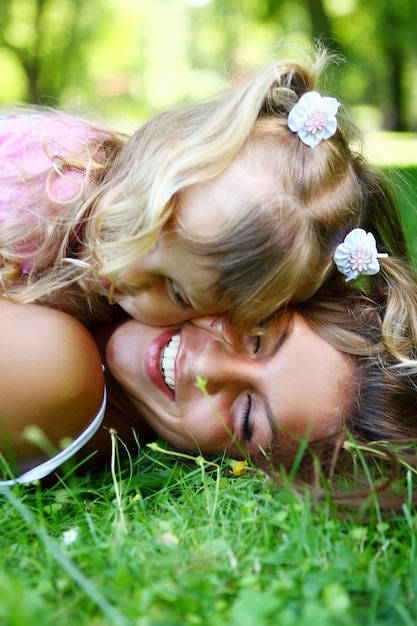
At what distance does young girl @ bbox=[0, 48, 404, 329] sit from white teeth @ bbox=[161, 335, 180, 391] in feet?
0.24

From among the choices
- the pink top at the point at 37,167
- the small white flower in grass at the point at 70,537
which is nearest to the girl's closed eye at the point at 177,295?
the pink top at the point at 37,167

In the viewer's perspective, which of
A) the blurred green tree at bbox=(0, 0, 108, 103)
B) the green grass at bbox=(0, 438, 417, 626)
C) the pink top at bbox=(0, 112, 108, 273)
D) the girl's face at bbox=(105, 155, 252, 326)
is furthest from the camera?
the blurred green tree at bbox=(0, 0, 108, 103)

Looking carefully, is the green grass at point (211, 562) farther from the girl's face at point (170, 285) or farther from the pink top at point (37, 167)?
the pink top at point (37, 167)

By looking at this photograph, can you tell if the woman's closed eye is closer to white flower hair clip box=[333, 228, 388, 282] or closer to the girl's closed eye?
the girl's closed eye

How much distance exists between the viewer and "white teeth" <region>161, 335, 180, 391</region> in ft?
7.61

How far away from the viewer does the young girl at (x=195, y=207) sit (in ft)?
7.00

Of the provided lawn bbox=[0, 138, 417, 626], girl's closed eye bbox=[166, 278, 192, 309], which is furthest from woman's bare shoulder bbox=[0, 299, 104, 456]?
girl's closed eye bbox=[166, 278, 192, 309]

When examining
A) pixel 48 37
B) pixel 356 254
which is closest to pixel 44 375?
pixel 356 254

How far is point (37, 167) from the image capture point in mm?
2650

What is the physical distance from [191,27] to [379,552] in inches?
1162

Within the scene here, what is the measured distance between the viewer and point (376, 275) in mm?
2693

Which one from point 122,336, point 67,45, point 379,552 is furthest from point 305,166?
point 67,45

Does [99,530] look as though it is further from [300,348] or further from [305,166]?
[305,166]

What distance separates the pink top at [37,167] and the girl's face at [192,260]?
486 millimetres
